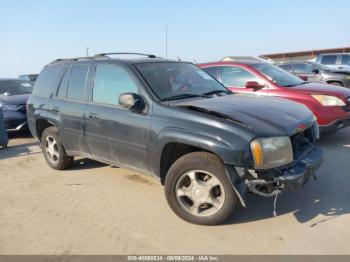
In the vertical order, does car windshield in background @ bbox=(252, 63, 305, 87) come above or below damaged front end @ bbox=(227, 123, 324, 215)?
above

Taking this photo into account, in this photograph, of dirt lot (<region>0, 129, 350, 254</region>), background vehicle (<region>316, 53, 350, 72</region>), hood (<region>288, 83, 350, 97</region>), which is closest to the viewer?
dirt lot (<region>0, 129, 350, 254</region>)

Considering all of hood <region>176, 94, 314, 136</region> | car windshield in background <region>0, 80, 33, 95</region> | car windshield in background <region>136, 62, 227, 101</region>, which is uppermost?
car windshield in background <region>136, 62, 227, 101</region>

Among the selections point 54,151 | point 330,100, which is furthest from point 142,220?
point 330,100

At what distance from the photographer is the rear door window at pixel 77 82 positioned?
217 inches

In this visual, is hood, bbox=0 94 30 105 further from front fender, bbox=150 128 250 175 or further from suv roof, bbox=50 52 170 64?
front fender, bbox=150 128 250 175

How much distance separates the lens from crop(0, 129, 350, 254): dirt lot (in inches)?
144

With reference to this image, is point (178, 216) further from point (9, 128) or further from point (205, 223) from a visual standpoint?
point (9, 128)

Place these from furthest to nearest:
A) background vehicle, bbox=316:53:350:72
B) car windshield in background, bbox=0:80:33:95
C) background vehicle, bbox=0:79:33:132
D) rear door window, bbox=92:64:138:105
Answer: background vehicle, bbox=316:53:350:72 < car windshield in background, bbox=0:80:33:95 < background vehicle, bbox=0:79:33:132 < rear door window, bbox=92:64:138:105

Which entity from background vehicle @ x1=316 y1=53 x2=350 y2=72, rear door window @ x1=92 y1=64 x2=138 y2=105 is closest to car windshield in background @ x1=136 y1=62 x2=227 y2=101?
rear door window @ x1=92 y1=64 x2=138 y2=105

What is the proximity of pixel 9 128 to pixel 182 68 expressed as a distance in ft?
19.3

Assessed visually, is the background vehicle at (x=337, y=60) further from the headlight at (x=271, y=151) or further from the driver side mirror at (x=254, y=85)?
the headlight at (x=271, y=151)

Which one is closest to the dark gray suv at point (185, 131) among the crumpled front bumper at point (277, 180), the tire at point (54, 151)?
the crumpled front bumper at point (277, 180)

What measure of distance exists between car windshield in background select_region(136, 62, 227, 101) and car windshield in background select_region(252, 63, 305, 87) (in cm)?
254

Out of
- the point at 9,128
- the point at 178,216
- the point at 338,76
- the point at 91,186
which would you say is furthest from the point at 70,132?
the point at 338,76
